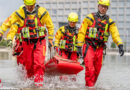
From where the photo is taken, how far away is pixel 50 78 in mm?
8688

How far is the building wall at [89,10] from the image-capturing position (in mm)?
120500

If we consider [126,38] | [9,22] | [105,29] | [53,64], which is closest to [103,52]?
[105,29]

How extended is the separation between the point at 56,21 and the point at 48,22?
119 metres

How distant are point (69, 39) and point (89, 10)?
115 m

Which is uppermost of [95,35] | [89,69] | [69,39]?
[95,35]

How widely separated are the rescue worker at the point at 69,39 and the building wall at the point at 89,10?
4331 inches

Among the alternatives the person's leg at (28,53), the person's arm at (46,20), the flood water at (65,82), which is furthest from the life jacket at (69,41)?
the person's leg at (28,53)

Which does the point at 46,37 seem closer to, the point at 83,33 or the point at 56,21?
the point at 83,33

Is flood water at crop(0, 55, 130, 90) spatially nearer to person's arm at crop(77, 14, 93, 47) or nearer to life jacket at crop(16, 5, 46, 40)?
person's arm at crop(77, 14, 93, 47)

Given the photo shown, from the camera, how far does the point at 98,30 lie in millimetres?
7422

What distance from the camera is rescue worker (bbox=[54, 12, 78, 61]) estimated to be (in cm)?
984

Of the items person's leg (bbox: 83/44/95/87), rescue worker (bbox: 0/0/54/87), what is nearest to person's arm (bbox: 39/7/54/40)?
rescue worker (bbox: 0/0/54/87)

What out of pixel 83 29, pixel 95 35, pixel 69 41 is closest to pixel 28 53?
pixel 83 29

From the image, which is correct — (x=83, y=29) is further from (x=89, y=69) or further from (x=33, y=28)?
(x=33, y=28)
